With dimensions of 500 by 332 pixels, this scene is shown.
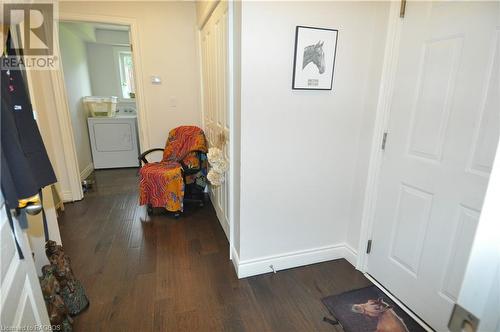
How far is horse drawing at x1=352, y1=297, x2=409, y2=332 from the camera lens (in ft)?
4.95

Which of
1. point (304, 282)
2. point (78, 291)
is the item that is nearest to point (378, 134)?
point (304, 282)

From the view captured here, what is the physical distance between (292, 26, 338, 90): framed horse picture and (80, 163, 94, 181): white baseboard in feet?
11.9

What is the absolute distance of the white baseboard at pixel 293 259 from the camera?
1902 mm

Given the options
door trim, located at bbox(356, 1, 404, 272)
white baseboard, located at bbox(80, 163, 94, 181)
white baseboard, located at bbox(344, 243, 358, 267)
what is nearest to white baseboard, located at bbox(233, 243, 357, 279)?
white baseboard, located at bbox(344, 243, 358, 267)

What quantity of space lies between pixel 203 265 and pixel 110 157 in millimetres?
3282

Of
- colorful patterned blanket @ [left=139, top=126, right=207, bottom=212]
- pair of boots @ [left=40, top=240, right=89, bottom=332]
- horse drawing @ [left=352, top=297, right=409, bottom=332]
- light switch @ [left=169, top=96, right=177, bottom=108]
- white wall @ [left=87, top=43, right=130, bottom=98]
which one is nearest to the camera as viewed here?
pair of boots @ [left=40, top=240, right=89, bottom=332]

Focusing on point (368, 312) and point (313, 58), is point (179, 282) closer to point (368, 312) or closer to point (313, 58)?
point (368, 312)

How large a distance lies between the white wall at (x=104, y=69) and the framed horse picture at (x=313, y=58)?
190 inches

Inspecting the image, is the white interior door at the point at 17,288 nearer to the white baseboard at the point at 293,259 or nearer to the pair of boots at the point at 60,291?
the pair of boots at the point at 60,291

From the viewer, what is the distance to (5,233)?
78 cm

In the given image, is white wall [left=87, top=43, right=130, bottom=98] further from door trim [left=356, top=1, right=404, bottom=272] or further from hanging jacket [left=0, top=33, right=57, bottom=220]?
door trim [left=356, top=1, right=404, bottom=272]

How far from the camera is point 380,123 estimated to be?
170 centimetres

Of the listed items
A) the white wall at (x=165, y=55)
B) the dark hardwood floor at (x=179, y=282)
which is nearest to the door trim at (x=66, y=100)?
the white wall at (x=165, y=55)

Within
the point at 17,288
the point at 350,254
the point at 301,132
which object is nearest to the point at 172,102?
the point at 301,132
